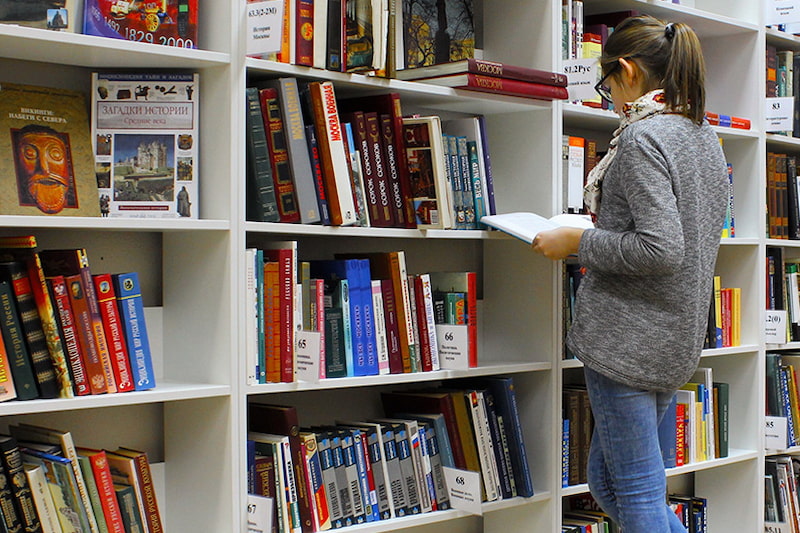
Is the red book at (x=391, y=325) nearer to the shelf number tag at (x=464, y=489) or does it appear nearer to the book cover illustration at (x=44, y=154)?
the shelf number tag at (x=464, y=489)

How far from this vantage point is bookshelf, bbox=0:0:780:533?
1.86 metres

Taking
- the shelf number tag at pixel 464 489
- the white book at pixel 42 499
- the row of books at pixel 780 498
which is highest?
the white book at pixel 42 499

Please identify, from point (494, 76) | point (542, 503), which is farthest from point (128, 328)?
point (542, 503)

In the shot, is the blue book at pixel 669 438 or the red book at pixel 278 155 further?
the blue book at pixel 669 438

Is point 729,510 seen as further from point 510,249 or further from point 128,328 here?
point 128,328

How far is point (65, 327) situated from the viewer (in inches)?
66.9

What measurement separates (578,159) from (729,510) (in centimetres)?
136

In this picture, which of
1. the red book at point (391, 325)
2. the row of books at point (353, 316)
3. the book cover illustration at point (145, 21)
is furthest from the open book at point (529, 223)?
the book cover illustration at point (145, 21)

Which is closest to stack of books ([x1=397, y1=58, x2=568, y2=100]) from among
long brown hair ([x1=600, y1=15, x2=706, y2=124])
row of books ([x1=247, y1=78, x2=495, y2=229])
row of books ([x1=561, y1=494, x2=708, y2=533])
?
row of books ([x1=247, y1=78, x2=495, y2=229])

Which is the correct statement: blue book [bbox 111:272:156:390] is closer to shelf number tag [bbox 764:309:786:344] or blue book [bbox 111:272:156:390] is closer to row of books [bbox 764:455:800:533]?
shelf number tag [bbox 764:309:786:344]

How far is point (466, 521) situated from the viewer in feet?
8.64

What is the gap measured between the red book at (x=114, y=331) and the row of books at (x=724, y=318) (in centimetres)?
180

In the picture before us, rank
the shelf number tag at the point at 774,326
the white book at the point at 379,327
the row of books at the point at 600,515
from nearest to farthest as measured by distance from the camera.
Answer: the white book at the point at 379,327 < the row of books at the point at 600,515 < the shelf number tag at the point at 774,326

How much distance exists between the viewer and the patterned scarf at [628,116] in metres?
1.96
